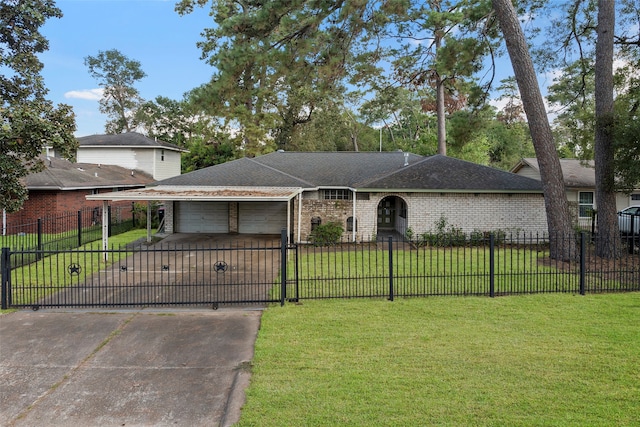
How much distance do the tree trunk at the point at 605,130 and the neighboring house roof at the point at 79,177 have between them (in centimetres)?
2205

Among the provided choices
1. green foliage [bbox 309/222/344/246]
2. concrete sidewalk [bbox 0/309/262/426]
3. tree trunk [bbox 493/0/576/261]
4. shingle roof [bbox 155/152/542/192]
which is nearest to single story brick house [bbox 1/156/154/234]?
shingle roof [bbox 155/152/542/192]

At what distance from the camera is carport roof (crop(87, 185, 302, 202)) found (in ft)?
46.6

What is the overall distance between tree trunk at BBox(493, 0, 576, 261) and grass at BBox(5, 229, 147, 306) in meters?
12.5

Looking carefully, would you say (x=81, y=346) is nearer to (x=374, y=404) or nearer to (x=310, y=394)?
(x=310, y=394)

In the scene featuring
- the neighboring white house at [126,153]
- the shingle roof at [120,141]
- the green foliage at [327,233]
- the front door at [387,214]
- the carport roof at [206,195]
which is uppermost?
the shingle roof at [120,141]

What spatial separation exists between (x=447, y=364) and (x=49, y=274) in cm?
1071

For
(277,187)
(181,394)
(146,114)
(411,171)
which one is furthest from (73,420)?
(146,114)

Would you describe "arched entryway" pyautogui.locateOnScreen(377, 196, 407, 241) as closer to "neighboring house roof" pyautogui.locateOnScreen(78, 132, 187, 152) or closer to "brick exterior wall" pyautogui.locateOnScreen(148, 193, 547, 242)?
"brick exterior wall" pyautogui.locateOnScreen(148, 193, 547, 242)

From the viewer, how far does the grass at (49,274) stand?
8.59 metres

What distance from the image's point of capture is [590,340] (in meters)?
6.41

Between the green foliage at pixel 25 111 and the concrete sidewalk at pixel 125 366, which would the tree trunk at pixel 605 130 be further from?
the green foliage at pixel 25 111

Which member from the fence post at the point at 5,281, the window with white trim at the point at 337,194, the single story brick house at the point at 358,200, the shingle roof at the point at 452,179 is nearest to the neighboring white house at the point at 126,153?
the single story brick house at the point at 358,200

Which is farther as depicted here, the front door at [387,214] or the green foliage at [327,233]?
the front door at [387,214]

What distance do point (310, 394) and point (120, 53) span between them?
56875mm
